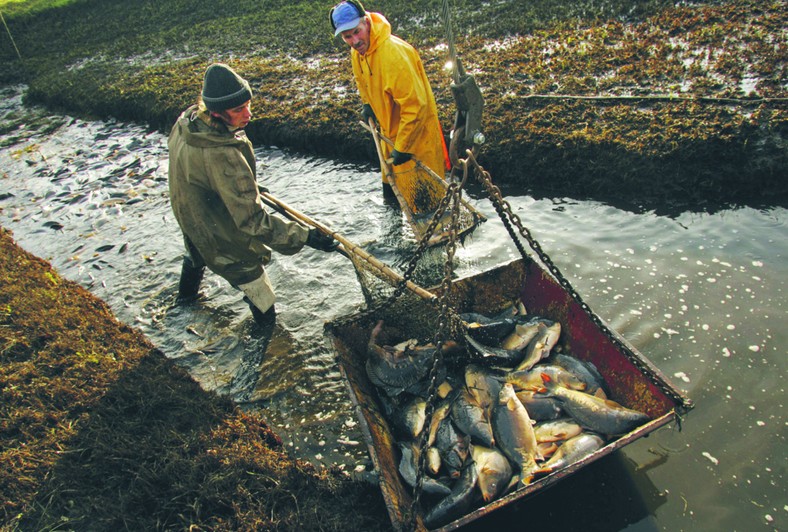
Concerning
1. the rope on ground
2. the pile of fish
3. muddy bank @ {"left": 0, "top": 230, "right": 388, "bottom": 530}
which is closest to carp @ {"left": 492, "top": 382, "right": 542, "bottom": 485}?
the pile of fish

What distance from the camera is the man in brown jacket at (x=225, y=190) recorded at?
4098 millimetres

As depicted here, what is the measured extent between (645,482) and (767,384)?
5.22 ft

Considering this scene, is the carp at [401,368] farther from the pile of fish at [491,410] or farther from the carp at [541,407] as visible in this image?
the carp at [541,407]

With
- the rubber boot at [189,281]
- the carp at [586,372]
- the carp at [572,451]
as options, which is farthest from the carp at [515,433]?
the rubber boot at [189,281]

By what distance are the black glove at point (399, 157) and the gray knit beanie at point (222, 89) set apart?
2.05 m

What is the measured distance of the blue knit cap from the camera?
4.89 meters

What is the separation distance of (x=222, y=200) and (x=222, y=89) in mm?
1013

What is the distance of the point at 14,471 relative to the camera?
398 cm

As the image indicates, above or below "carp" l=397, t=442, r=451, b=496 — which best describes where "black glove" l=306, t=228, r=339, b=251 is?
above

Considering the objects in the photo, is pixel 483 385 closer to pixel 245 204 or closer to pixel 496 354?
pixel 496 354

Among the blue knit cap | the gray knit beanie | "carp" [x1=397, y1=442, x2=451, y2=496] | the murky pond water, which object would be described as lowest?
the murky pond water

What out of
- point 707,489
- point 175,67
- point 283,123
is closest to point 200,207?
point 707,489

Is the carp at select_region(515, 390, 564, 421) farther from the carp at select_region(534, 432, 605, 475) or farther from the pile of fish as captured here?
the carp at select_region(534, 432, 605, 475)

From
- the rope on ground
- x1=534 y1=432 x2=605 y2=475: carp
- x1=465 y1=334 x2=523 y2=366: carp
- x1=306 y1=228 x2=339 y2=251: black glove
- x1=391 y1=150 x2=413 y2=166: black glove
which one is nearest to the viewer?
x1=534 y1=432 x2=605 y2=475: carp
